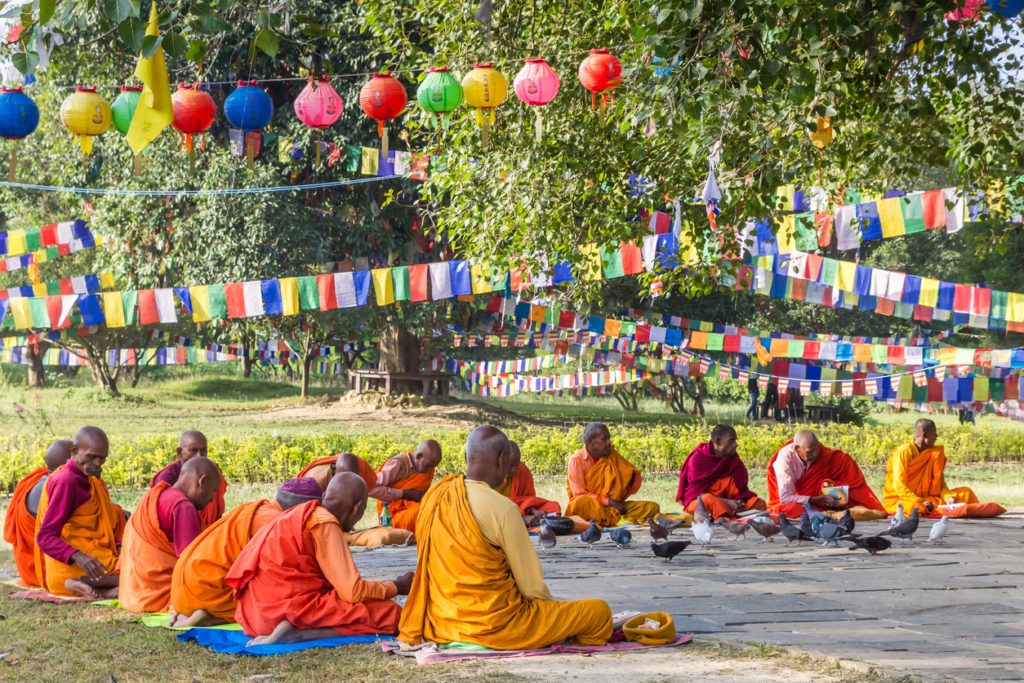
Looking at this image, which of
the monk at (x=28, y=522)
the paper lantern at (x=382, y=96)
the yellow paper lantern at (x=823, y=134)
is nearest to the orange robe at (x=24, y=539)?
the monk at (x=28, y=522)

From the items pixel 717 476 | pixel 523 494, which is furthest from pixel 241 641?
pixel 717 476

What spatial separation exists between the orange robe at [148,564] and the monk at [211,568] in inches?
17.0

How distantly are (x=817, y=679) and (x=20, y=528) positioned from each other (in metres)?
5.56

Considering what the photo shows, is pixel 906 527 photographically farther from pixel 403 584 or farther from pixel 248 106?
pixel 248 106

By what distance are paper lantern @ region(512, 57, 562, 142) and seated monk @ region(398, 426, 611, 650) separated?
3.82 m

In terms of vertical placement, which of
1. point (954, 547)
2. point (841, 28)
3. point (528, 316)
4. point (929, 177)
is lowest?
point (954, 547)

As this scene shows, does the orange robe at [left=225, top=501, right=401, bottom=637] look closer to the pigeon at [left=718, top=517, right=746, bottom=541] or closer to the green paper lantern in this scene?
the green paper lantern

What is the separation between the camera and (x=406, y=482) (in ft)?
33.3

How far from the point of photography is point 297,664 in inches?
211

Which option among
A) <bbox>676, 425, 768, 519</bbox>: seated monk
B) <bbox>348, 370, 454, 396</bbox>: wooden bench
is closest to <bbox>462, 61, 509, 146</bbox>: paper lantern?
<bbox>676, 425, 768, 519</bbox>: seated monk

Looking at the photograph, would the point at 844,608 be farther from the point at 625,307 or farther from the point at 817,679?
the point at 625,307

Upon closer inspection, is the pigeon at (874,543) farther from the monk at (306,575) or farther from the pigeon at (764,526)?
the monk at (306,575)

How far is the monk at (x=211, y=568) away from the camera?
6.16m

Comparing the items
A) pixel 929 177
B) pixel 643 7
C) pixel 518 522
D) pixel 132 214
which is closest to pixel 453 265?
pixel 132 214
